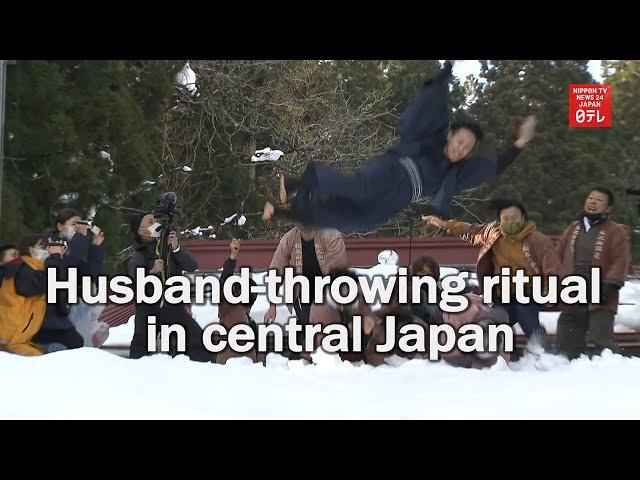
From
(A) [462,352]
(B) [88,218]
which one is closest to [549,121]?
(A) [462,352]

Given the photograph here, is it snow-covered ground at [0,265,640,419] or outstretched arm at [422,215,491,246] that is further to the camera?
outstretched arm at [422,215,491,246]

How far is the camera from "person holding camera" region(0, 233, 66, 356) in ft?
17.3

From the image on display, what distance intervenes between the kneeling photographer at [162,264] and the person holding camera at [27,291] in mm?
459

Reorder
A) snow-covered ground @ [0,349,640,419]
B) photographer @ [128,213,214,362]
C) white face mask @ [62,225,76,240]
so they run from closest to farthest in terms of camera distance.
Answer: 1. snow-covered ground @ [0,349,640,419]
2. photographer @ [128,213,214,362]
3. white face mask @ [62,225,76,240]

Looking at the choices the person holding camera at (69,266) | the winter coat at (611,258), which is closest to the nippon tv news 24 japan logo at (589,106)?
the winter coat at (611,258)

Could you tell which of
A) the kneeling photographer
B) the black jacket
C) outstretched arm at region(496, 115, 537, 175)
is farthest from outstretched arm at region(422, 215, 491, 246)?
the black jacket

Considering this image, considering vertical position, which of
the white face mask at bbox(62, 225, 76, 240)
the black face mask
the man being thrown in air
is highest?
the man being thrown in air

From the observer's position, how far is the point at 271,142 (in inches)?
213

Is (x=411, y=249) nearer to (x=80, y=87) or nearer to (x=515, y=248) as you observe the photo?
(x=515, y=248)

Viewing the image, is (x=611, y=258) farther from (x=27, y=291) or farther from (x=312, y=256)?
(x=27, y=291)

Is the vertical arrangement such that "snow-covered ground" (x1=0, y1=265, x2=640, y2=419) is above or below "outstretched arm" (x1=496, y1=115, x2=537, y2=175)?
below

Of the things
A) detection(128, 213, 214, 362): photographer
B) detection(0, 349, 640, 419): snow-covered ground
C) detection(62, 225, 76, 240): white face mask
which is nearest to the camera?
detection(0, 349, 640, 419): snow-covered ground

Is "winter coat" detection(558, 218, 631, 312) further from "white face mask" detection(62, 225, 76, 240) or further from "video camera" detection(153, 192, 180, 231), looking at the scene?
"white face mask" detection(62, 225, 76, 240)

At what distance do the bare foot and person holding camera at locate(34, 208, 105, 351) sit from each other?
95 cm
